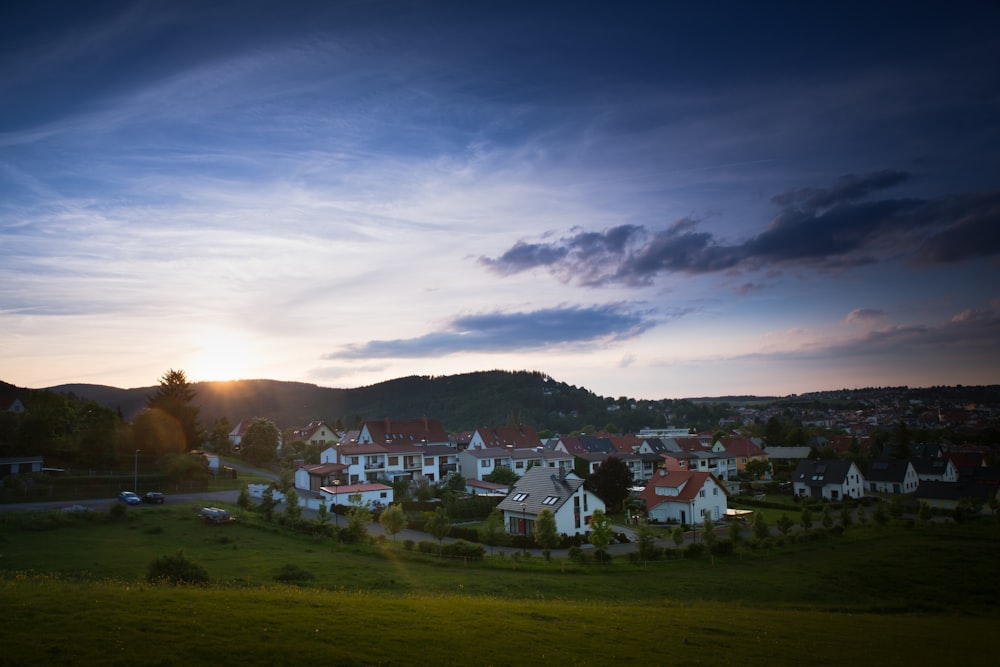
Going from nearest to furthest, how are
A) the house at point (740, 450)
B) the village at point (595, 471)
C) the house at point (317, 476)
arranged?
the village at point (595, 471), the house at point (317, 476), the house at point (740, 450)

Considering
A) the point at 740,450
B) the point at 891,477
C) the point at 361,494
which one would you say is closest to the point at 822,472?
the point at 891,477

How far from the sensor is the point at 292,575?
81.7ft

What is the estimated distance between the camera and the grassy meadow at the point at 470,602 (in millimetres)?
13141

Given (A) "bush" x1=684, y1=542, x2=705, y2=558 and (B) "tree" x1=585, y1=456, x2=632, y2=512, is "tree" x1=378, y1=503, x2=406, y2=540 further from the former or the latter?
(B) "tree" x1=585, y1=456, x2=632, y2=512

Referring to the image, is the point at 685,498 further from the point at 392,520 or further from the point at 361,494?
the point at 361,494

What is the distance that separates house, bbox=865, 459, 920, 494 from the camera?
71125mm

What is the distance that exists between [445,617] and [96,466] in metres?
53.5

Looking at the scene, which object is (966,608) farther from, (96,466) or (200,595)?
(96,466)

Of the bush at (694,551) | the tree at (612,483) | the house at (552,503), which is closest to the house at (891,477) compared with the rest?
the tree at (612,483)

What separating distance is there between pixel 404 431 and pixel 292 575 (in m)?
51.7

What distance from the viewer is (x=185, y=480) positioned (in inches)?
2103

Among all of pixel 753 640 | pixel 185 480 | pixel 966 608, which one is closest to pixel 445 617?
pixel 753 640

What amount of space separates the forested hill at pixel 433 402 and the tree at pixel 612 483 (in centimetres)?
9854

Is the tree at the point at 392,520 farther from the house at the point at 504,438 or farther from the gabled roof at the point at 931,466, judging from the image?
the gabled roof at the point at 931,466
